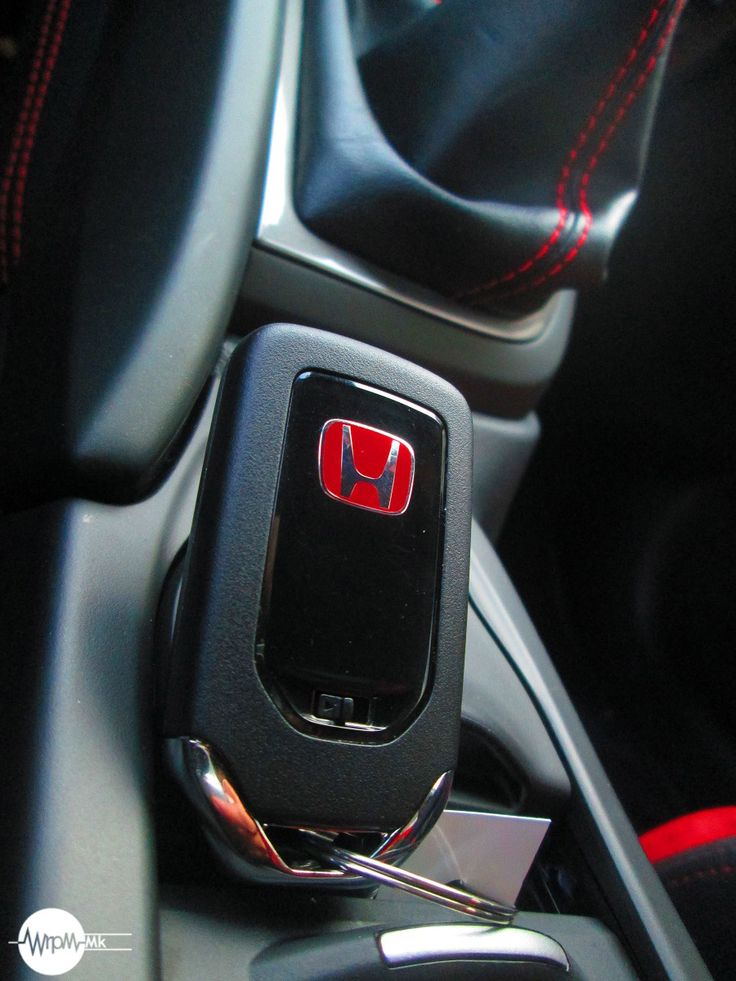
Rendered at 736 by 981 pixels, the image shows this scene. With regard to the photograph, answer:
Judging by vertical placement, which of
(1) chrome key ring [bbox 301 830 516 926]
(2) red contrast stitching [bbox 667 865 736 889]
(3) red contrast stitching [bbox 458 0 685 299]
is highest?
(3) red contrast stitching [bbox 458 0 685 299]

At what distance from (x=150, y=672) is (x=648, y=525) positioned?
3.11 feet

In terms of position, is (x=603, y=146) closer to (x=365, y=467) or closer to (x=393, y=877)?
(x=365, y=467)

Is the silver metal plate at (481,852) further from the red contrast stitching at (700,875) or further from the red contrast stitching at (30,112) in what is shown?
the red contrast stitching at (30,112)

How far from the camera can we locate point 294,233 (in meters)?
0.72

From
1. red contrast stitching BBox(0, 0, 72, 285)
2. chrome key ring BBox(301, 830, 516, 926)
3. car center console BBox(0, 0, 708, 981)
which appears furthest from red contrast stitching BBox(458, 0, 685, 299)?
chrome key ring BBox(301, 830, 516, 926)

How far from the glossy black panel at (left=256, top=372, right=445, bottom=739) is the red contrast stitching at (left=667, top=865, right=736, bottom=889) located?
13.9 inches

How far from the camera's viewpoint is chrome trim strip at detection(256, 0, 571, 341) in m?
0.71

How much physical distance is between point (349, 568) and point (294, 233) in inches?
15.0

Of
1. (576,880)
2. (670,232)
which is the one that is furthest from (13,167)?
(670,232)

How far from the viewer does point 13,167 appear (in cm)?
71

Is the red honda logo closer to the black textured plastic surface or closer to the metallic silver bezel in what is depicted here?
the black textured plastic surface

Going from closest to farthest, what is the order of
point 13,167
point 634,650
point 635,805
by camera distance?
point 13,167 < point 635,805 < point 634,650

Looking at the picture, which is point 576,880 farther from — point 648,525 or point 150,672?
point 648,525

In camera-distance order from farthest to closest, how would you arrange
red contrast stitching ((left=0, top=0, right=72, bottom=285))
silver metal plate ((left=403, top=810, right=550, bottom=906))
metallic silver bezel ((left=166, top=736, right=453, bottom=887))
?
red contrast stitching ((left=0, top=0, right=72, bottom=285)), silver metal plate ((left=403, top=810, right=550, bottom=906)), metallic silver bezel ((left=166, top=736, right=453, bottom=887))
